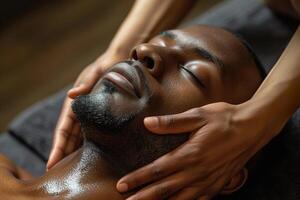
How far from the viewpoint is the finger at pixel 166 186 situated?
0.98m

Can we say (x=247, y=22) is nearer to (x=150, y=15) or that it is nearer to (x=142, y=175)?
(x=150, y=15)

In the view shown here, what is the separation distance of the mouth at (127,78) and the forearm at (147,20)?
0.36m

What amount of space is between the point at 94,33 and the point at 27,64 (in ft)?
1.23

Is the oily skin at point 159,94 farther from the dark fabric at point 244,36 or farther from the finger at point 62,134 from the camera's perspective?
the dark fabric at point 244,36

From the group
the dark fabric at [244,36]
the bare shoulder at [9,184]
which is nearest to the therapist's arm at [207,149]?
the bare shoulder at [9,184]

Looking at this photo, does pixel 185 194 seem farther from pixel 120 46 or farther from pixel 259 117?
pixel 120 46

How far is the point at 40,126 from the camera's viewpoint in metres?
1.58

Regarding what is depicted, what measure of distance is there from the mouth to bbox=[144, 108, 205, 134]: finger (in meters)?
0.10

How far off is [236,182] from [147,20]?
60 centimetres

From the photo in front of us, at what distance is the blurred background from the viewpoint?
243 cm

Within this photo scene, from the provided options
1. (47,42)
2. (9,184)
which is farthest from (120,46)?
(47,42)

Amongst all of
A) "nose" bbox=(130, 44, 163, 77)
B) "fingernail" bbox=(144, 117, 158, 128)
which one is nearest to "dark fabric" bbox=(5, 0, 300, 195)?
"nose" bbox=(130, 44, 163, 77)

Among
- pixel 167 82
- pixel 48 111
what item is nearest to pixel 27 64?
pixel 48 111

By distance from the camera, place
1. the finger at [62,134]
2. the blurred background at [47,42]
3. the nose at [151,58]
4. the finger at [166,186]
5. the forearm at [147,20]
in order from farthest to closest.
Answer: the blurred background at [47,42] < the forearm at [147,20] < the finger at [62,134] < the nose at [151,58] < the finger at [166,186]
